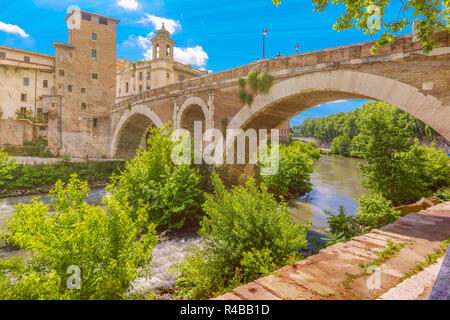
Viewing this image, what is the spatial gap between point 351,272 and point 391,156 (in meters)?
8.30

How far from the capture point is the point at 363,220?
6520 millimetres

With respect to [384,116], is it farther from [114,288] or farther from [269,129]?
[114,288]

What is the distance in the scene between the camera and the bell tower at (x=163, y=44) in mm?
30862

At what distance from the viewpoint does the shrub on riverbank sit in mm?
16656

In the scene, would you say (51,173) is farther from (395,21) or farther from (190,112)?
(395,21)

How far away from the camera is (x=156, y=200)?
336 inches

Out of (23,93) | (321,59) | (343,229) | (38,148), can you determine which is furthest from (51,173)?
(343,229)

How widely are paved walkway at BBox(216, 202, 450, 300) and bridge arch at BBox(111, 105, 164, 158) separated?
19.6m

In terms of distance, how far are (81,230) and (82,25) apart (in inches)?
1286

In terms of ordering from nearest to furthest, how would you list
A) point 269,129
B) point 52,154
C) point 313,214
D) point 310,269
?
point 310,269 < point 313,214 < point 269,129 < point 52,154

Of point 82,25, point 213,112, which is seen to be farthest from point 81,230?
point 82,25

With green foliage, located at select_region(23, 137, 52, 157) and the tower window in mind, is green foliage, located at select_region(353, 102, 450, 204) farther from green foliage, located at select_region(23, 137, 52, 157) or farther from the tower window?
the tower window

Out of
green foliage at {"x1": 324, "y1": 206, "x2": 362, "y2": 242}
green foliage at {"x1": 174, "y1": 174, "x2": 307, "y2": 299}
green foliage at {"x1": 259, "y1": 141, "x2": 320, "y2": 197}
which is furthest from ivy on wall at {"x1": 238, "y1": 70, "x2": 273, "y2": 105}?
green foliage at {"x1": 174, "y1": 174, "x2": 307, "y2": 299}

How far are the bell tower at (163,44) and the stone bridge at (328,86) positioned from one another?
19.5 meters
